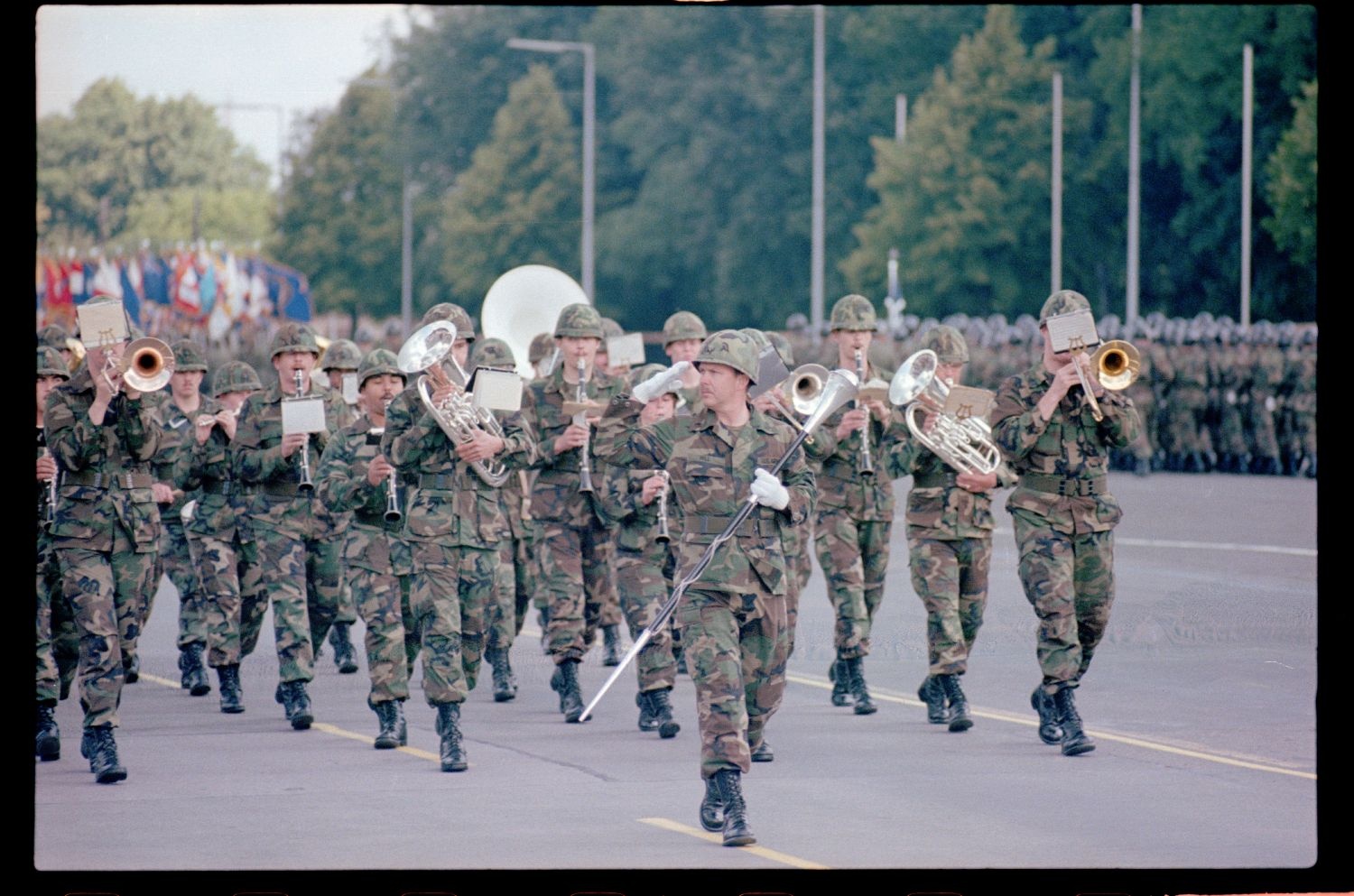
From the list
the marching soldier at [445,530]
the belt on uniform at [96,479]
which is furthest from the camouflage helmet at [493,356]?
the belt on uniform at [96,479]

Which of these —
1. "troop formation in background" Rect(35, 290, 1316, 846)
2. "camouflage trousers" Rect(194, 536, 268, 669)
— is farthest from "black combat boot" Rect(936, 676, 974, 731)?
"camouflage trousers" Rect(194, 536, 268, 669)

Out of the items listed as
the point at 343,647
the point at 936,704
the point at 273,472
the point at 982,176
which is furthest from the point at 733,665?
the point at 982,176

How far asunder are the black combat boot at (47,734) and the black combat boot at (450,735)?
2.14m

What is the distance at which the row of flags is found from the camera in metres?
54.2

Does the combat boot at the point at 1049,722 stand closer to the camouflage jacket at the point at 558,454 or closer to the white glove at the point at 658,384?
the white glove at the point at 658,384

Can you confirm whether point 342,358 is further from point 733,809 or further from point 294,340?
point 733,809

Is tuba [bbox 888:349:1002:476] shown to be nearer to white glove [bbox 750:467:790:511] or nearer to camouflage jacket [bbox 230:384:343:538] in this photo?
white glove [bbox 750:467:790:511]

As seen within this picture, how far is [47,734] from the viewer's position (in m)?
12.4

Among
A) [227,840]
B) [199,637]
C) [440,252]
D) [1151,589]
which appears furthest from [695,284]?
[227,840]

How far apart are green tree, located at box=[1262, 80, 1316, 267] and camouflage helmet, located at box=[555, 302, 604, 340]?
71.2ft

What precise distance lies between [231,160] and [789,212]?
19.0 metres

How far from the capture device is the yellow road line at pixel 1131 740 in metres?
11.7
